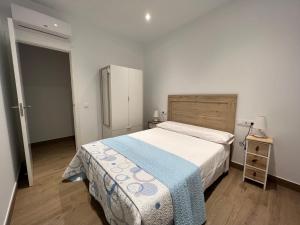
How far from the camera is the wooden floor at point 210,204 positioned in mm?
1405

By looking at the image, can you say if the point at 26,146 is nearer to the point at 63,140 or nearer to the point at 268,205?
the point at 63,140

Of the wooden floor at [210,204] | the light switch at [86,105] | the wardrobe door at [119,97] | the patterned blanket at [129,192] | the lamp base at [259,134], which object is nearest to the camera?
the patterned blanket at [129,192]

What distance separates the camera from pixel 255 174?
190cm

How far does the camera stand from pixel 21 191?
1.80 metres

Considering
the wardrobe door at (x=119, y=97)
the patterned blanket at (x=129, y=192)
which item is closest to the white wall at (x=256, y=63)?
the wardrobe door at (x=119, y=97)

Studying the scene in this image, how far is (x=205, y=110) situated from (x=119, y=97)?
179 centimetres

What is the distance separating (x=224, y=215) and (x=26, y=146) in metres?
2.56

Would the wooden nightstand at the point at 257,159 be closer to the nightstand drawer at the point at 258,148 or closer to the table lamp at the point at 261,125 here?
the nightstand drawer at the point at 258,148

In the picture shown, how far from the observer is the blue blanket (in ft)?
3.56

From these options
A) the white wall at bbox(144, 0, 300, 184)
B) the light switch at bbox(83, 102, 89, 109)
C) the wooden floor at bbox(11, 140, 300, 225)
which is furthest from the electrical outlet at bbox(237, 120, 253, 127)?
the light switch at bbox(83, 102, 89, 109)

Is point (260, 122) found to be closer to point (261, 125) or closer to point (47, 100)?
point (261, 125)

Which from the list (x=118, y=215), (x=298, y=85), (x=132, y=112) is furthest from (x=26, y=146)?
(x=298, y=85)

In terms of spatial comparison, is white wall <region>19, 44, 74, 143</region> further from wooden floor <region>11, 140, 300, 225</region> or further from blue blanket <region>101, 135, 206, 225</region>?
blue blanket <region>101, 135, 206, 225</region>

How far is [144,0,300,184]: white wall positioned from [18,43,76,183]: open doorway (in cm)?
319
